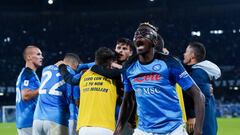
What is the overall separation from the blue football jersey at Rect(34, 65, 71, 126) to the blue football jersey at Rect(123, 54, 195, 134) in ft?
8.46

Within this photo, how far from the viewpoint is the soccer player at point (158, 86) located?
168 inches

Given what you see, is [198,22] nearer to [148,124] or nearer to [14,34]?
[14,34]

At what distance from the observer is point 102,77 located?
5.52 metres

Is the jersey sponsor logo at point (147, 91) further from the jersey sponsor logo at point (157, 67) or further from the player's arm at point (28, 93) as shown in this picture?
the player's arm at point (28, 93)

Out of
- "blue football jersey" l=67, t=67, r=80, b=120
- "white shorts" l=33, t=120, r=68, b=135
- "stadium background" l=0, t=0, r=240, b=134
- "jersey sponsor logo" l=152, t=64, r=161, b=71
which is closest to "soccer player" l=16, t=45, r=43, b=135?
"white shorts" l=33, t=120, r=68, b=135

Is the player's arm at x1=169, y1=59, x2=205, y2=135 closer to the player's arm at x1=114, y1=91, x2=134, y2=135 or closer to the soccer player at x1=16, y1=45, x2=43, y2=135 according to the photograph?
the player's arm at x1=114, y1=91, x2=134, y2=135

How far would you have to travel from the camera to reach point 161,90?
169 inches

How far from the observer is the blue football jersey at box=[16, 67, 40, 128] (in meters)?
7.16

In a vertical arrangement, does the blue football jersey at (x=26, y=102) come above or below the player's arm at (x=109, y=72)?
below

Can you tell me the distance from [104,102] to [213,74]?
156 cm

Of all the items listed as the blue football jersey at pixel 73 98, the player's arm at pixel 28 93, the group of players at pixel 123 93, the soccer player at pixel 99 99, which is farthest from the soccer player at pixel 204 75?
the player's arm at pixel 28 93

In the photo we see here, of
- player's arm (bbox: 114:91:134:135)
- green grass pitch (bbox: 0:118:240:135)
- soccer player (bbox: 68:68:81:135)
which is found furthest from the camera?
green grass pitch (bbox: 0:118:240:135)

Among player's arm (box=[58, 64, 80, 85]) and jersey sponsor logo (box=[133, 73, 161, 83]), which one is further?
player's arm (box=[58, 64, 80, 85])

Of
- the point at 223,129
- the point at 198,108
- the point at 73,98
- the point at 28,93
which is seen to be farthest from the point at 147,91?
the point at 223,129
